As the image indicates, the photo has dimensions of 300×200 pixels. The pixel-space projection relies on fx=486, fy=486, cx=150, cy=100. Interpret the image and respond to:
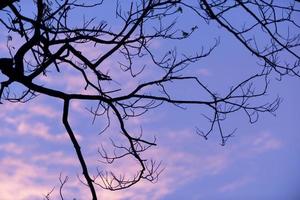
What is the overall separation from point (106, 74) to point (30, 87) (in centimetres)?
129

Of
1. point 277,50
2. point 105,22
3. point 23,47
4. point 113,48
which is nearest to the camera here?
point 277,50

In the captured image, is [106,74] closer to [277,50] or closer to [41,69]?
[41,69]

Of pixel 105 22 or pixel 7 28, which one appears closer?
pixel 7 28

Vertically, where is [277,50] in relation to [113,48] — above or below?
below

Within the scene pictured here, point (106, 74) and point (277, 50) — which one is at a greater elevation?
point (106, 74)

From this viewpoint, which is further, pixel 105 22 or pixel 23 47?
pixel 105 22

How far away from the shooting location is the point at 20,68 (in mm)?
5281

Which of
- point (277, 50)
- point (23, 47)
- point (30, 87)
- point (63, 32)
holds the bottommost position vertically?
point (277, 50)

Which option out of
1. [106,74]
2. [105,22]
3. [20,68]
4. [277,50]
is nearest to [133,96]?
[106,74]

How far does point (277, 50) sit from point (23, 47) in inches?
108

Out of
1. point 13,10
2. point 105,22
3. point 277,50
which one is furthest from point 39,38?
point 277,50

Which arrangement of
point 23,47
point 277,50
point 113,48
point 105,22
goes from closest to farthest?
point 277,50 < point 23,47 < point 113,48 < point 105,22

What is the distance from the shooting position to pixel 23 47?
538 centimetres

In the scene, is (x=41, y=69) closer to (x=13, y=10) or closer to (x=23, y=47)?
(x=23, y=47)
